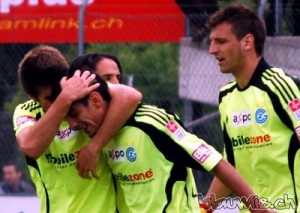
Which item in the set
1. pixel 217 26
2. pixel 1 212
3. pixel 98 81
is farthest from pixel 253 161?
pixel 1 212

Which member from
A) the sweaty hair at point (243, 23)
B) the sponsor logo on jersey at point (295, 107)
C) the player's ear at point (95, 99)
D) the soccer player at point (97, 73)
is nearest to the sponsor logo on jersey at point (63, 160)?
the soccer player at point (97, 73)

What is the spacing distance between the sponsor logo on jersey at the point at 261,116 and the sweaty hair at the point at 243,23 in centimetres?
38

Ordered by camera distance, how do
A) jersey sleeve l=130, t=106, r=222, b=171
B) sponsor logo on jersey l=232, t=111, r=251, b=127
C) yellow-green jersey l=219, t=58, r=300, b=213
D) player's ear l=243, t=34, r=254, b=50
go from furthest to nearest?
player's ear l=243, t=34, r=254, b=50 → sponsor logo on jersey l=232, t=111, r=251, b=127 → yellow-green jersey l=219, t=58, r=300, b=213 → jersey sleeve l=130, t=106, r=222, b=171

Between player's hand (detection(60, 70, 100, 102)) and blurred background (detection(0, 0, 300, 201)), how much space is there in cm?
390

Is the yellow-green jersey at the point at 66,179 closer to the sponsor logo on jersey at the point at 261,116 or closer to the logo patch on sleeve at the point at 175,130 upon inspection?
the logo patch on sleeve at the point at 175,130

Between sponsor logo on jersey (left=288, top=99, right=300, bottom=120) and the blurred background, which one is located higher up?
sponsor logo on jersey (left=288, top=99, right=300, bottom=120)

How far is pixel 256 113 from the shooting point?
6.59m

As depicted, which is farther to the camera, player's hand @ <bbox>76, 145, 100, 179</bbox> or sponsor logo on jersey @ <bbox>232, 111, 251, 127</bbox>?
sponsor logo on jersey @ <bbox>232, 111, 251, 127</bbox>

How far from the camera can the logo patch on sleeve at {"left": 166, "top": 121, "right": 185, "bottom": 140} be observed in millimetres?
5746

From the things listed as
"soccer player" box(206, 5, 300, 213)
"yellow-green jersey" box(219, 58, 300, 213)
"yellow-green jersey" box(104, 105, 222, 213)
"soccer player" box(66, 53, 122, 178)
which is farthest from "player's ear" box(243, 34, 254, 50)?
"yellow-green jersey" box(104, 105, 222, 213)

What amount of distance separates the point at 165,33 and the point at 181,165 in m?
4.47

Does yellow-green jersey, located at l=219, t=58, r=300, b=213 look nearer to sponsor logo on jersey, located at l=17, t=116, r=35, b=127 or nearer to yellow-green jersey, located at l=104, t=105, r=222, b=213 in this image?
yellow-green jersey, located at l=104, t=105, r=222, b=213

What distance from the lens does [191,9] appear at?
10.2 m

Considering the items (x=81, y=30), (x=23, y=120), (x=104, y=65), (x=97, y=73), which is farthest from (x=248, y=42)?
(x=81, y=30)
